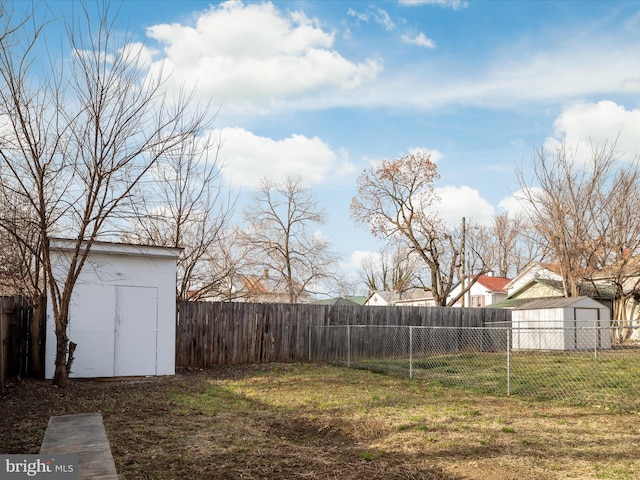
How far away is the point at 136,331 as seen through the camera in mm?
11789

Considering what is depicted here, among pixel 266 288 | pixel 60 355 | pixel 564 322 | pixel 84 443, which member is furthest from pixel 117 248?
pixel 266 288

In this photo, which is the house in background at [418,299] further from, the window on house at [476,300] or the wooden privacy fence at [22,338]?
the wooden privacy fence at [22,338]

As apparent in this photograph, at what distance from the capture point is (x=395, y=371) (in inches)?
507

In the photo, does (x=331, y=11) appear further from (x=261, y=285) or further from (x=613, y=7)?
(x=261, y=285)

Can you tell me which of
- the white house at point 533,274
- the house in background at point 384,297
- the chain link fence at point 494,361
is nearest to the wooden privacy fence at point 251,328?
the chain link fence at point 494,361

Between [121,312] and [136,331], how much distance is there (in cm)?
52

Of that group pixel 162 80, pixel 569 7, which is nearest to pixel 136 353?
pixel 162 80

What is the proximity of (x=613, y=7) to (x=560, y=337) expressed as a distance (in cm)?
1275

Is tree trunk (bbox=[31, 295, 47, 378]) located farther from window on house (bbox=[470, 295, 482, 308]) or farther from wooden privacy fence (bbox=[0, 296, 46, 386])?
window on house (bbox=[470, 295, 482, 308])

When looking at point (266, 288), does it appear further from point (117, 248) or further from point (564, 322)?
Answer: point (117, 248)

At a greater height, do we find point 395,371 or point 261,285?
point 261,285

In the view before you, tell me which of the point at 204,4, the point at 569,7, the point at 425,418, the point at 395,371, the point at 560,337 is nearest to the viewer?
the point at 425,418

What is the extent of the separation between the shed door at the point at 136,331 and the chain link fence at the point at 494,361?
4.75m

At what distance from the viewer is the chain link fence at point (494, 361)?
32.2 feet
